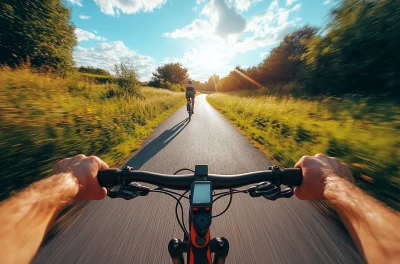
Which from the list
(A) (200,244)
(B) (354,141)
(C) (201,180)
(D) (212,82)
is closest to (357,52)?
(B) (354,141)

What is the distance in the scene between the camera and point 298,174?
118 cm

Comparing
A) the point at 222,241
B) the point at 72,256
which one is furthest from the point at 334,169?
the point at 72,256

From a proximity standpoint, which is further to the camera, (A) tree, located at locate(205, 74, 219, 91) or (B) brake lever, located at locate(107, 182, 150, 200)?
(A) tree, located at locate(205, 74, 219, 91)

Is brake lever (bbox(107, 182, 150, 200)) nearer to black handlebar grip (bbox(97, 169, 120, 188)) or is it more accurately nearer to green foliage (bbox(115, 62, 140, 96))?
black handlebar grip (bbox(97, 169, 120, 188))

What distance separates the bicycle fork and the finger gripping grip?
58 cm

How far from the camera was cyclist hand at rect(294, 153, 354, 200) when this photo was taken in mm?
1115

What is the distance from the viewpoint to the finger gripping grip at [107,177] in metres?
1.19

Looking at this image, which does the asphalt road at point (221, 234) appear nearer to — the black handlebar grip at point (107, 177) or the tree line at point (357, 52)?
the black handlebar grip at point (107, 177)

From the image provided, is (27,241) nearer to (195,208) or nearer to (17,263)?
(17,263)

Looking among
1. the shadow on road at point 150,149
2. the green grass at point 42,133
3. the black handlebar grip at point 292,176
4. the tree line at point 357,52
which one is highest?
the tree line at point 357,52

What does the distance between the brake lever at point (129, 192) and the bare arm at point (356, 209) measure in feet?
3.76

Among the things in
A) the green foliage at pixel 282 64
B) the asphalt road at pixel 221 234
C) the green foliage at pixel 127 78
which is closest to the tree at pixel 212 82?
the green foliage at pixel 282 64

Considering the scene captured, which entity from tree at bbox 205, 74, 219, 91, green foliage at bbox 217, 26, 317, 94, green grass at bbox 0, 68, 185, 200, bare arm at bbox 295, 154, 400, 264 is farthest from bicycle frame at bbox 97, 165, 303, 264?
tree at bbox 205, 74, 219, 91

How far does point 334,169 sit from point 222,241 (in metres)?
0.90
